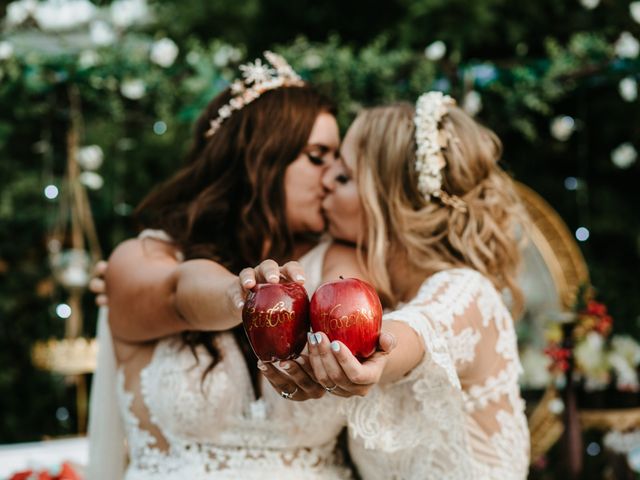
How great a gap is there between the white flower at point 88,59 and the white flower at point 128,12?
1.74m

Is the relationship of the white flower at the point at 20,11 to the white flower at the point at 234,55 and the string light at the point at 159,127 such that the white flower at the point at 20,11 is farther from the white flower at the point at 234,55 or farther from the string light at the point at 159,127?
the white flower at the point at 234,55

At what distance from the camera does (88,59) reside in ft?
14.0

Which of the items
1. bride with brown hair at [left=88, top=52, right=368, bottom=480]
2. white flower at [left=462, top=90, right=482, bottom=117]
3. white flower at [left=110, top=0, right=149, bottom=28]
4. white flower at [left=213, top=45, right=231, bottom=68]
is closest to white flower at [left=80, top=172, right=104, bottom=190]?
white flower at [left=110, top=0, right=149, bottom=28]

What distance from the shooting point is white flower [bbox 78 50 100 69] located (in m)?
4.25

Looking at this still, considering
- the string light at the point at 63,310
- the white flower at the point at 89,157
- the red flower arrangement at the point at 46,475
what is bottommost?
the red flower arrangement at the point at 46,475

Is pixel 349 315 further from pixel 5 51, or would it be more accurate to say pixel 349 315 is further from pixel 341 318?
pixel 5 51

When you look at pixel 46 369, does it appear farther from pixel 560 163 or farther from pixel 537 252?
pixel 560 163

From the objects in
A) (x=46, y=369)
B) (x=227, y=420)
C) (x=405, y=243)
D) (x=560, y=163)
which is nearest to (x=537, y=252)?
(x=560, y=163)

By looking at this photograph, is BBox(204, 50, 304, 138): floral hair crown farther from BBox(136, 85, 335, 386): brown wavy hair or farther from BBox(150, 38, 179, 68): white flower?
BBox(150, 38, 179, 68): white flower

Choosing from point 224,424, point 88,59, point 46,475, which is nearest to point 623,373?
point 224,424

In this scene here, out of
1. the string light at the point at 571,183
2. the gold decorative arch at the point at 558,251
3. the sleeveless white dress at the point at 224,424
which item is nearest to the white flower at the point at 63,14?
the gold decorative arch at the point at 558,251

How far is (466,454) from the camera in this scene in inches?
88.3

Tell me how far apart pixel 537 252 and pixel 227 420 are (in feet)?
9.93

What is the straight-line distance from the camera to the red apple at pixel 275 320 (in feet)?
5.37
